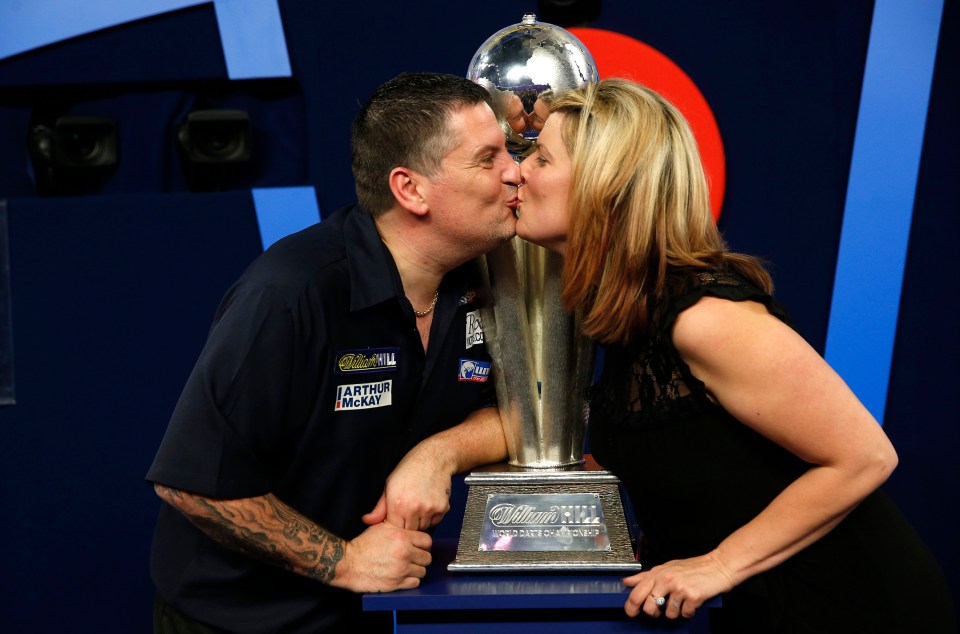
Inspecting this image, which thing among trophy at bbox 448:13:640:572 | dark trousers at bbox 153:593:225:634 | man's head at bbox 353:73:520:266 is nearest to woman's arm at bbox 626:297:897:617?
trophy at bbox 448:13:640:572

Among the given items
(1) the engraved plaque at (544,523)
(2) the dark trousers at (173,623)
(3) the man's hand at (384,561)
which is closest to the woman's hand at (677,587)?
(1) the engraved plaque at (544,523)

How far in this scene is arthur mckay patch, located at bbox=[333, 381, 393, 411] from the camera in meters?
1.62

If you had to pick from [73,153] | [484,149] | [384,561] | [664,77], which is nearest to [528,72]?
[484,149]

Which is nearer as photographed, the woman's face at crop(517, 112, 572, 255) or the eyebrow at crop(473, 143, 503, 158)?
the woman's face at crop(517, 112, 572, 255)

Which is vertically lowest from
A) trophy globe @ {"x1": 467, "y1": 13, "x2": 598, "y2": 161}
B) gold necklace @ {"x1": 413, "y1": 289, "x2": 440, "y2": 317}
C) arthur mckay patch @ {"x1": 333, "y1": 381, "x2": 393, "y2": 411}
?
arthur mckay patch @ {"x1": 333, "y1": 381, "x2": 393, "y2": 411}

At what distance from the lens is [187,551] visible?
1688 millimetres

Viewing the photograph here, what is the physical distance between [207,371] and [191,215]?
1683 millimetres

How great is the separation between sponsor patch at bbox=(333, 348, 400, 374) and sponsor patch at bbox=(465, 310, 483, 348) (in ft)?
0.53

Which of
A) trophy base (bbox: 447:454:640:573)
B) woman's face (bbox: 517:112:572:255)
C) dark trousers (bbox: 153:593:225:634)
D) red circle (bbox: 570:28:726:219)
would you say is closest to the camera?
trophy base (bbox: 447:454:640:573)

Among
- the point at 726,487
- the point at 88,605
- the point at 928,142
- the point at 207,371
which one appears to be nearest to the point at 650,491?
the point at 726,487

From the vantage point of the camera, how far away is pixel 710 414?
1.45m

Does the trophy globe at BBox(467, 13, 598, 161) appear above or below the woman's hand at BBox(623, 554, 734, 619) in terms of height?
above

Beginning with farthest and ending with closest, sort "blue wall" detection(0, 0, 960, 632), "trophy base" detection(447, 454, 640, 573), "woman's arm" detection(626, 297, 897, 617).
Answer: "blue wall" detection(0, 0, 960, 632) < "trophy base" detection(447, 454, 640, 573) < "woman's arm" detection(626, 297, 897, 617)

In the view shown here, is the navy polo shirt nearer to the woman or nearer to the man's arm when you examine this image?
the man's arm
